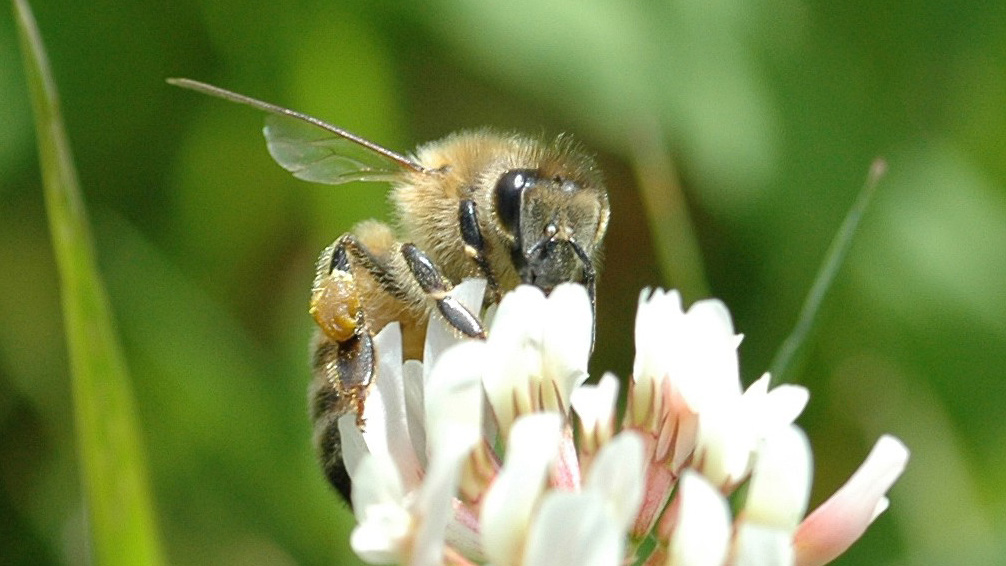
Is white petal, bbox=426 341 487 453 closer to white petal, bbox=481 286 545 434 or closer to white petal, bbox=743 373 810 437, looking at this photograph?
white petal, bbox=481 286 545 434

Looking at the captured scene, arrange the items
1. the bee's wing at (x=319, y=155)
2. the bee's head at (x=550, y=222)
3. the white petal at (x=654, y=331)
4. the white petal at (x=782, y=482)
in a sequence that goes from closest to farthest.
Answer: the white petal at (x=782, y=482)
the white petal at (x=654, y=331)
the bee's head at (x=550, y=222)
the bee's wing at (x=319, y=155)

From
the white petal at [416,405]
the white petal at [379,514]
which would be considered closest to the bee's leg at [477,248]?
the white petal at [416,405]

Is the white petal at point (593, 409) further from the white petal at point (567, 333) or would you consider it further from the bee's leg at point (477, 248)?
the bee's leg at point (477, 248)

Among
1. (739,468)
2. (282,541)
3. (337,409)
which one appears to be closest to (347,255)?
(337,409)

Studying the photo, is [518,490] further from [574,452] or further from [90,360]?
[90,360]

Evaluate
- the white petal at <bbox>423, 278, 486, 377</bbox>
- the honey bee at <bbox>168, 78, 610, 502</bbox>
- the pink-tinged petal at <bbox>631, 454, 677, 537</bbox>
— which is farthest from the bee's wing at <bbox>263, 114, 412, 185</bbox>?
the pink-tinged petal at <bbox>631, 454, 677, 537</bbox>

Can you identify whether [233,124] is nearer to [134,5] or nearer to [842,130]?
[134,5]
